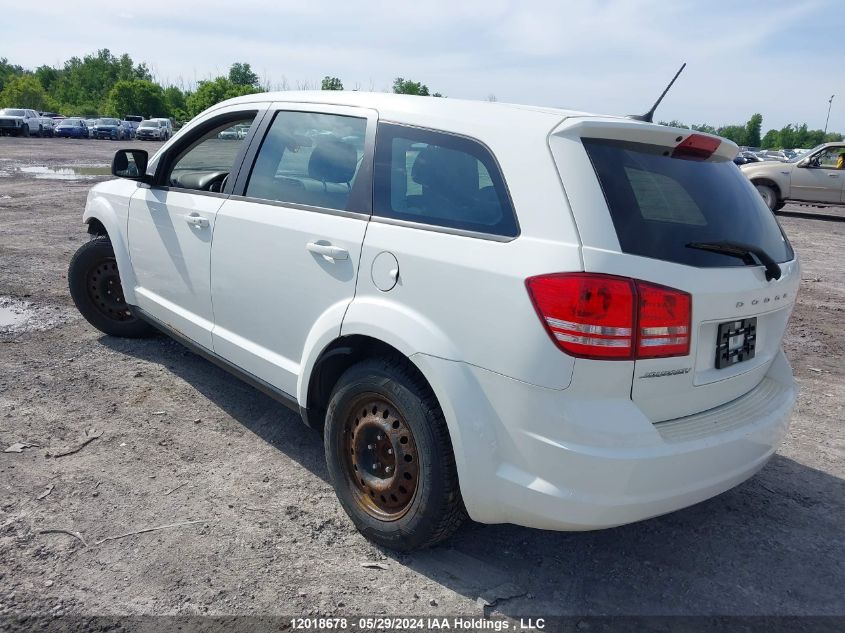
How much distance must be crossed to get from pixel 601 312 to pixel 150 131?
5552 cm

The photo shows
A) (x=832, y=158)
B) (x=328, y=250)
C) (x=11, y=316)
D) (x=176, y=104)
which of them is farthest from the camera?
(x=176, y=104)

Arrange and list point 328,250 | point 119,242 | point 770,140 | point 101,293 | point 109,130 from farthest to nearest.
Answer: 1. point 770,140
2. point 109,130
3. point 101,293
4. point 119,242
5. point 328,250

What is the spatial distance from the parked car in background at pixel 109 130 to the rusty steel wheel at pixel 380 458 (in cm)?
5583

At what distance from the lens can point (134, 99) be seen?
9531cm

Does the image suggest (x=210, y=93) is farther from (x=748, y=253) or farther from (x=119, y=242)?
(x=748, y=253)

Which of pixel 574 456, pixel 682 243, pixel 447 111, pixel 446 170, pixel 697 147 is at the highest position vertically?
pixel 447 111

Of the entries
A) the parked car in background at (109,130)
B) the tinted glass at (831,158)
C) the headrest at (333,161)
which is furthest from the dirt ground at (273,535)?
the parked car in background at (109,130)

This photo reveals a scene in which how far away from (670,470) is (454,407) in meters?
0.78

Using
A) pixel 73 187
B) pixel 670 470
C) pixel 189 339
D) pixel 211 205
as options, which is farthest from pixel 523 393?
pixel 73 187

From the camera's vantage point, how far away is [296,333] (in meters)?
3.22

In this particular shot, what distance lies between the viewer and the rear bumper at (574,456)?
2229 mm

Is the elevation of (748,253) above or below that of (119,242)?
above

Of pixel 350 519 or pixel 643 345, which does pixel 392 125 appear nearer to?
pixel 643 345

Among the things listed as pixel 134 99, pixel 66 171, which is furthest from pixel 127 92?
pixel 66 171
